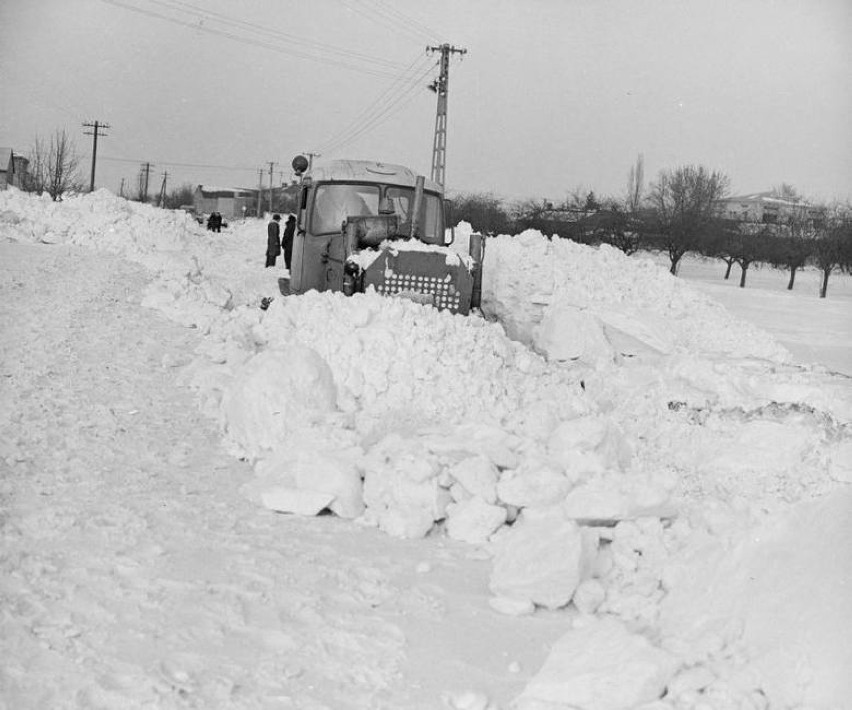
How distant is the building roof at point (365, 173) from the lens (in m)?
11.4

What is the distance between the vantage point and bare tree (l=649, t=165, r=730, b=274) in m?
39.5

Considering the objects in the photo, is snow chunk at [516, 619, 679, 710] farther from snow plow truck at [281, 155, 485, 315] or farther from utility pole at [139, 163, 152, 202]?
utility pole at [139, 163, 152, 202]

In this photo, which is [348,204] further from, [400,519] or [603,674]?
[603,674]

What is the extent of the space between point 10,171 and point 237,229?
16740 millimetres

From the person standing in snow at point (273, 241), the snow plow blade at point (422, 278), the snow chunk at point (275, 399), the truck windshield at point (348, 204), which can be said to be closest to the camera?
the snow chunk at point (275, 399)

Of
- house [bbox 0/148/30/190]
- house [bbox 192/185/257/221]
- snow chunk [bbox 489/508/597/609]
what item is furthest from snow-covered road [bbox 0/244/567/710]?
house [bbox 192/185/257/221]

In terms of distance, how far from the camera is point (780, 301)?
2975cm

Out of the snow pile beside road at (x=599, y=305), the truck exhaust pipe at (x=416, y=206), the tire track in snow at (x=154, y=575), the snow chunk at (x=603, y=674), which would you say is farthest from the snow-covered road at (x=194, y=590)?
the snow pile beside road at (x=599, y=305)

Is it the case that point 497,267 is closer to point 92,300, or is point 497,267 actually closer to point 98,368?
point 92,300

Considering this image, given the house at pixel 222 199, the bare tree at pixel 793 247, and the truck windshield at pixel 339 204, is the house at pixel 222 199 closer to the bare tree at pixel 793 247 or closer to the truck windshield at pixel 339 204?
the bare tree at pixel 793 247

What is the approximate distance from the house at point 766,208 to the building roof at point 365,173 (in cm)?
3935

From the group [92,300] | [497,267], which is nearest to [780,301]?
[497,267]

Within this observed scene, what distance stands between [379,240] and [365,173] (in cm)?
154

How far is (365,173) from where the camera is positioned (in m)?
11.4
